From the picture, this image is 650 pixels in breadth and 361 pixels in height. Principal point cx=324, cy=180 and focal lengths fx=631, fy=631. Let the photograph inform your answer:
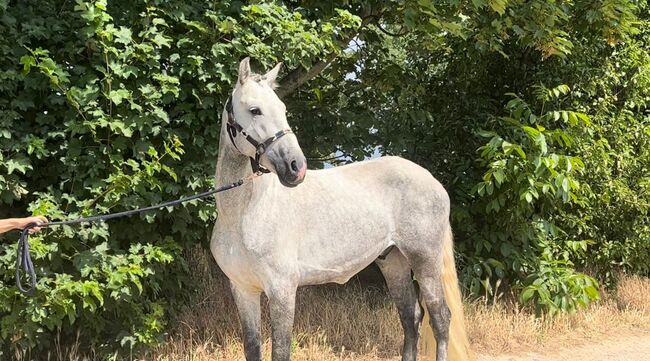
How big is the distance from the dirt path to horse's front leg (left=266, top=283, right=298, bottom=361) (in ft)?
9.36

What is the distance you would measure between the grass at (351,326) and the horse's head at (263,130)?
7.82 ft

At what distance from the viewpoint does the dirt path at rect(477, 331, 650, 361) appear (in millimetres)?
5770

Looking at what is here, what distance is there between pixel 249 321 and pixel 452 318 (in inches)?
66.1

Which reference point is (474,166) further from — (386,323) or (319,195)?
(319,195)

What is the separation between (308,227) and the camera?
3.78 metres

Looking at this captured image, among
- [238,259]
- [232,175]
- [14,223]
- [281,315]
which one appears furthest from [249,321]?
[14,223]

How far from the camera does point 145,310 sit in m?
4.86

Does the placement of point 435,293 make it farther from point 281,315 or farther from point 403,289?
point 281,315

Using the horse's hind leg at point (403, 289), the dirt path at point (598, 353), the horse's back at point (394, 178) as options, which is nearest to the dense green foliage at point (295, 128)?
the dirt path at point (598, 353)

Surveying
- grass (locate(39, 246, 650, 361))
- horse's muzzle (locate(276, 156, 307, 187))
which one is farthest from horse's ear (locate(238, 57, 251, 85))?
grass (locate(39, 246, 650, 361))

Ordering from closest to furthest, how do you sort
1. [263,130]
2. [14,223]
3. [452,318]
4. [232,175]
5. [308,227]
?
1. [14,223]
2. [263,130]
3. [232,175]
4. [308,227]
5. [452,318]

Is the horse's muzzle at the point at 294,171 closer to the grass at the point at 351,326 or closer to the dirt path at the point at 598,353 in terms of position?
the grass at the point at 351,326

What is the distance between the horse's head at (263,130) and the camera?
3.08 metres

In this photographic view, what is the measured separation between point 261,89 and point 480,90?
4.68m
